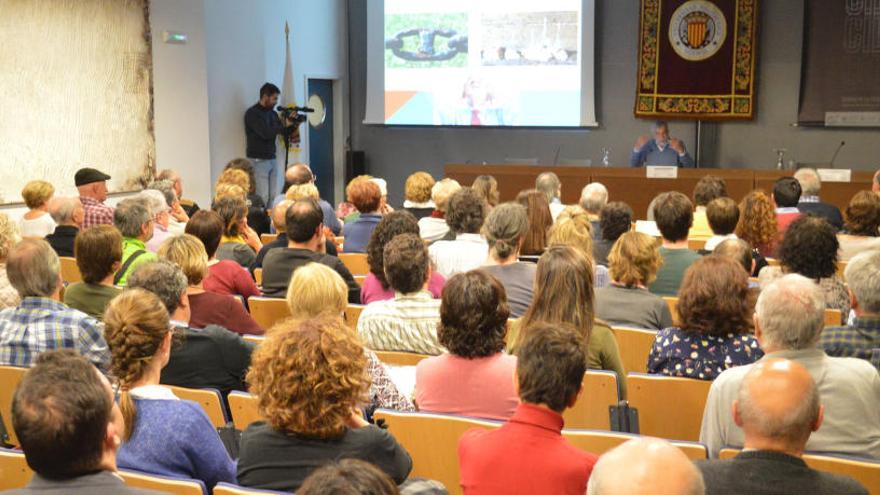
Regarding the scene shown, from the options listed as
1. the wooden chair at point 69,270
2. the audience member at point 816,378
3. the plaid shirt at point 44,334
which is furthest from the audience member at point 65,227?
the audience member at point 816,378

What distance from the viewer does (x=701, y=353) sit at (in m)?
3.42

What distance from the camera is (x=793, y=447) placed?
2.22m

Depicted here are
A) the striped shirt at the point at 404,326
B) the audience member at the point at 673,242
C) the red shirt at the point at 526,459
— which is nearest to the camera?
the red shirt at the point at 526,459

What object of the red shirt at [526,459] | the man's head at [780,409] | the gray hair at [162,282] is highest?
the gray hair at [162,282]

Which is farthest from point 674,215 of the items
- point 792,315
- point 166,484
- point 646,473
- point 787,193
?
point 646,473

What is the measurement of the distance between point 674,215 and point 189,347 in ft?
9.30

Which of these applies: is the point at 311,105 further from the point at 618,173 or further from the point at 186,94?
the point at 618,173

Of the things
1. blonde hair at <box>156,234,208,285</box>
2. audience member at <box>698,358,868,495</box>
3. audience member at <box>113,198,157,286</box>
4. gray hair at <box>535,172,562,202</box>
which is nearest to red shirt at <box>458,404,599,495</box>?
audience member at <box>698,358,868,495</box>

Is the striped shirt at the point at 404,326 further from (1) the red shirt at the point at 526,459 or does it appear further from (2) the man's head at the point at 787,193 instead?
(2) the man's head at the point at 787,193

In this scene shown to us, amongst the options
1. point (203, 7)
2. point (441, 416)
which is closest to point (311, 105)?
point (203, 7)

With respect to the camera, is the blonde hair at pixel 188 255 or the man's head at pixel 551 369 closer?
the man's head at pixel 551 369

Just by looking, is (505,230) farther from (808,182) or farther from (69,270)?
(808,182)

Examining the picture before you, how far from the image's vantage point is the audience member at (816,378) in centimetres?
293

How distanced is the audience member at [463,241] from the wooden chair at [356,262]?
0.49 metres
